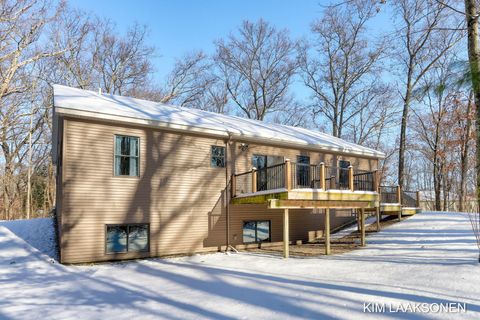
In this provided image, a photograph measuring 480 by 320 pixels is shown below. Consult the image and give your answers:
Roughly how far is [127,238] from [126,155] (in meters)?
2.47

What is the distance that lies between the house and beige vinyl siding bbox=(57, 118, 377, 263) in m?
Answer: 0.03

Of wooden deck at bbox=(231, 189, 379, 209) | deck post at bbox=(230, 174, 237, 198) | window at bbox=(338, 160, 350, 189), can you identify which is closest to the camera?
wooden deck at bbox=(231, 189, 379, 209)

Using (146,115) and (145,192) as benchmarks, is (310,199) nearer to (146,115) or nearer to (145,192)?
(145,192)

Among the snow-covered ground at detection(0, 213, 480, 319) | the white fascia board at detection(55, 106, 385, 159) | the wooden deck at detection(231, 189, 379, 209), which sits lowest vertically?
the snow-covered ground at detection(0, 213, 480, 319)

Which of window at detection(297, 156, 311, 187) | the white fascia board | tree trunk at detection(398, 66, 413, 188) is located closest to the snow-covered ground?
window at detection(297, 156, 311, 187)

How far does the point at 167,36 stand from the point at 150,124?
11506mm

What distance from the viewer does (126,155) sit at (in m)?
11.1

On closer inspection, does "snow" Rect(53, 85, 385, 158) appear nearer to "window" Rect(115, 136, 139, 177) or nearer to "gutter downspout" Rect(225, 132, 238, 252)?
"gutter downspout" Rect(225, 132, 238, 252)

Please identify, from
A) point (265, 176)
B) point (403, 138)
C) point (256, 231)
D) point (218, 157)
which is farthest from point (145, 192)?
point (403, 138)

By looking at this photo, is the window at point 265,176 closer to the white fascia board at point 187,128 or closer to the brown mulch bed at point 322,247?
the white fascia board at point 187,128

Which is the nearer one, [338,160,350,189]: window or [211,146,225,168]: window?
[211,146,225,168]: window

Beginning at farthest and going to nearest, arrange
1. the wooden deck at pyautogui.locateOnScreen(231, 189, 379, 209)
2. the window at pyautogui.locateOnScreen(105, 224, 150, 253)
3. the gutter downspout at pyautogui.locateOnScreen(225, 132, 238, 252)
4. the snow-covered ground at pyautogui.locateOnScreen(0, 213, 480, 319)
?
the gutter downspout at pyautogui.locateOnScreen(225, 132, 238, 252), the wooden deck at pyautogui.locateOnScreen(231, 189, 379, 209), the window at pyautogui.locateOnScreen(105, 224, 150, 253), the snow-covered ground at pyautogui.locateOnScreen(0, 213, 480, 319)

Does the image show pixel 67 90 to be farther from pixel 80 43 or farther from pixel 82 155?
pixel 80 43

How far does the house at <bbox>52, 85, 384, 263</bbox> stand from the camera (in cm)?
1021
